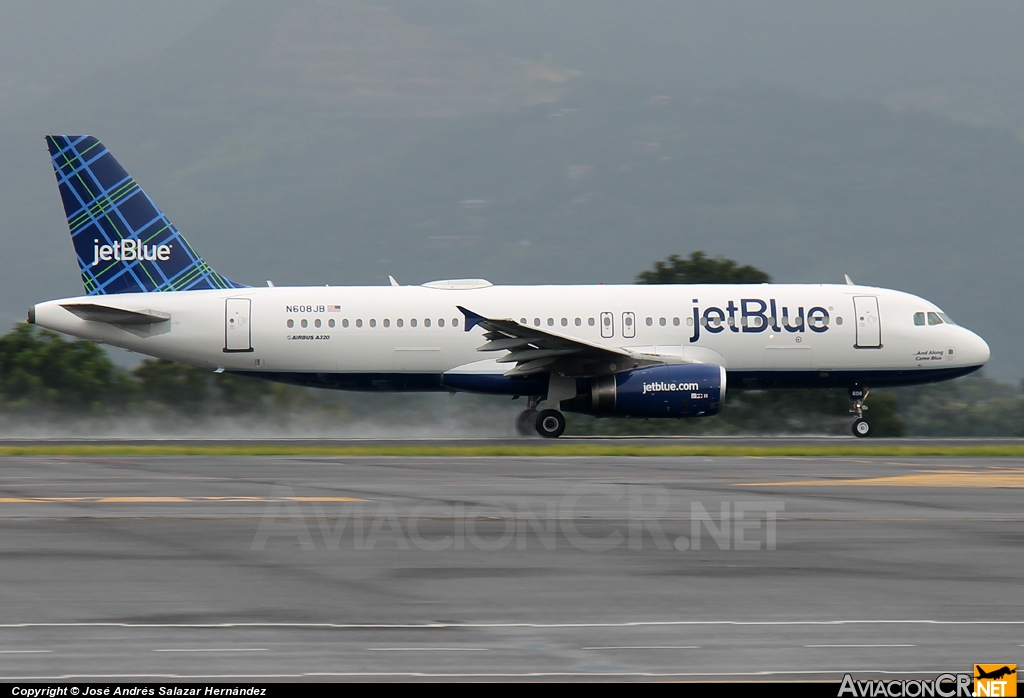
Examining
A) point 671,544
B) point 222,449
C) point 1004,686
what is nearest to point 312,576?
point 671,544

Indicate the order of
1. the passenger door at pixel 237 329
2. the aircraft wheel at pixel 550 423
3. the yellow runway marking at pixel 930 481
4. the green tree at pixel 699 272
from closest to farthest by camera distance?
the yellow runway marking at pixel 930 481
the aircraft wheel at pixel 550 423
the passenger door at pixel 237 329
the green tree at pixel 699 272

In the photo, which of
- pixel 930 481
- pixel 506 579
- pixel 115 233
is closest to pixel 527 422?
pixel 115 233

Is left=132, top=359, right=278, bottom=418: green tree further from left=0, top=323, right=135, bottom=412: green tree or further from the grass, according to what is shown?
the grass

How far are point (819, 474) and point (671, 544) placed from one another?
797cm

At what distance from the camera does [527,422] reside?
2894 centimetres

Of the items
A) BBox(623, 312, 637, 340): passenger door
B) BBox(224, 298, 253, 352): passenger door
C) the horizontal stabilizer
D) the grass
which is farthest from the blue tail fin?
BBox(623, 312, 637, 340): passenger door

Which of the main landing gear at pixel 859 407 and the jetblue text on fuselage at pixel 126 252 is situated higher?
the jetblue text on fuselage at pixel 126 252

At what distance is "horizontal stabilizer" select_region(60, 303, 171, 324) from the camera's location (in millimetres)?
27891

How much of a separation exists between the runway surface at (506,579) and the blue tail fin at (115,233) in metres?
13.3

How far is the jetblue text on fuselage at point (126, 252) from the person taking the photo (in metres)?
29.3

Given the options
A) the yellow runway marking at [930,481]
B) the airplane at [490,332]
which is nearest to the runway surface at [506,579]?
the yellow runway marking at [930,481]

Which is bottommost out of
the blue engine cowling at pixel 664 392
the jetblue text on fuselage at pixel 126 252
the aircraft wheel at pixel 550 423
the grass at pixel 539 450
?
the grass at pixel 539 450

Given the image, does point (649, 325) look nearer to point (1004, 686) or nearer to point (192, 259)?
point (192, 259)

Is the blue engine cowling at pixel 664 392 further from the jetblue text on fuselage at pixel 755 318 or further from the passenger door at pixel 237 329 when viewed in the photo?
the passenger door at pixel 237 329
